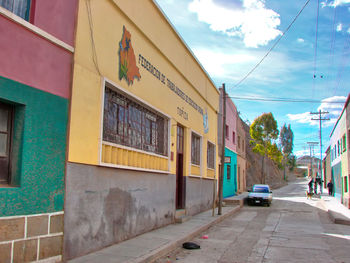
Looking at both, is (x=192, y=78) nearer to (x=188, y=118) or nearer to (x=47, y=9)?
(x=188, y=118)

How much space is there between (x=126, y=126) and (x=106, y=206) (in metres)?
2.46

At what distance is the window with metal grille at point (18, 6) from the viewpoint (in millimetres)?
5617

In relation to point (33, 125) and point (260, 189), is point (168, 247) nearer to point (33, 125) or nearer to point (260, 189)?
point (33, 125)

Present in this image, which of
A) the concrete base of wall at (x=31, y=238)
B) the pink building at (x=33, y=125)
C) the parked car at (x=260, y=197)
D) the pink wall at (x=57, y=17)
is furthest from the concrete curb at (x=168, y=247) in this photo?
the parked car at (x=260, y=197)

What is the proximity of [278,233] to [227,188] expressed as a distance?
44.6 feet

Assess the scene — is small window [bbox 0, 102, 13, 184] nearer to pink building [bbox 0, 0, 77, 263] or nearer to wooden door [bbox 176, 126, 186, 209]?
pink building [bbox 0, 0, 77, 263]

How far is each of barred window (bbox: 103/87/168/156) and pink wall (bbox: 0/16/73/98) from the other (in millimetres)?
1916

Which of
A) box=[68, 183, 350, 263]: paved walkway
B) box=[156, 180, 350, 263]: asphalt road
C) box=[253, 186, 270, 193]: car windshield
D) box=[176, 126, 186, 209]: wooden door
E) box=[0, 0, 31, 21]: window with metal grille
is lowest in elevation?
box=[156, 180, 350, 263]: asphalt road

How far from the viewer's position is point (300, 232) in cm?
1191

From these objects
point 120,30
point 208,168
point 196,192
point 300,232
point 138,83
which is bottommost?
point 300,232

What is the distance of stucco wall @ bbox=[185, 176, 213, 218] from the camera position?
14492mm

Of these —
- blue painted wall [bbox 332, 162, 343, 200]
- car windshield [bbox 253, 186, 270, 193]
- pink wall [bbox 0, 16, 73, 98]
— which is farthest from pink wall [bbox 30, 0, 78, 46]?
blue painted wall [bbox 332, 162, 343, 200]

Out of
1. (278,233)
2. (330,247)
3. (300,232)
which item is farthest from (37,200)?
(300,232)

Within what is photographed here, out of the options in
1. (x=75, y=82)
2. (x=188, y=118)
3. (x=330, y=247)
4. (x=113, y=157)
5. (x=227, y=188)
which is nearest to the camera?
(x=75, y=82)
